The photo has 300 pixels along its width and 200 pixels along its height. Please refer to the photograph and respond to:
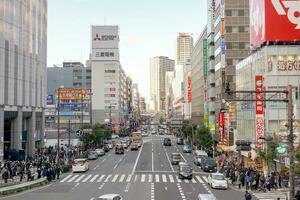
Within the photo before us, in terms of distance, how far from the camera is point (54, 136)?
363 feet

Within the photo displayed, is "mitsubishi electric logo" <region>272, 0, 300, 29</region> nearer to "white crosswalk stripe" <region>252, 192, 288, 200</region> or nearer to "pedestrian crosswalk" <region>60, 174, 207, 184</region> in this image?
"pedestrian crosswalk" <region>60, 174, 207, 184</region>

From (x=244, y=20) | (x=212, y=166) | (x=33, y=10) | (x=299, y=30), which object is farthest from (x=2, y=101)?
(x=244, y=20)

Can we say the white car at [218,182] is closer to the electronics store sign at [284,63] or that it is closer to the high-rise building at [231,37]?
the electronics store sign at [284,63]

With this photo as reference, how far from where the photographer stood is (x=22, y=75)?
72.2 m

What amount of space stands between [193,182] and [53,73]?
151m

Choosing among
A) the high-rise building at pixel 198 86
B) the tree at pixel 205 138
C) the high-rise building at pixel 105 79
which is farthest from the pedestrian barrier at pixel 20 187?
the high-rise building at pixel 105 79

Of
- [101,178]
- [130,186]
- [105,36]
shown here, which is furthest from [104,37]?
[130,186]

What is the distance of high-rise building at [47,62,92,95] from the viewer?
620 ft

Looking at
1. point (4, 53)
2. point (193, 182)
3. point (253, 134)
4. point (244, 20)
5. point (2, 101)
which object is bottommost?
point (193, 182)

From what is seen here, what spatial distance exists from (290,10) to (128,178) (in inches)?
1044

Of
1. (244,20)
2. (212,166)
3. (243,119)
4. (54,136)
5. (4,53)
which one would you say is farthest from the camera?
(54,136)

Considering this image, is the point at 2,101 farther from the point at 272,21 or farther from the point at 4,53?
the point at 272,21

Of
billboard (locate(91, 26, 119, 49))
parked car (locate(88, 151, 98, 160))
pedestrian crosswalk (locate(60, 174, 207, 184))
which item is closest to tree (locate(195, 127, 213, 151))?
parked car (locate(88, 151, 98, 160))

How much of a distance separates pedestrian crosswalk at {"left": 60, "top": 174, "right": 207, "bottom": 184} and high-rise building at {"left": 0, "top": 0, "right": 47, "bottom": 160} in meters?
14.5
